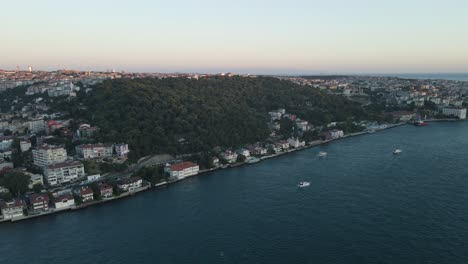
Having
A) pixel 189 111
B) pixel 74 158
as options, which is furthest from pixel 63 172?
pixel 189 111

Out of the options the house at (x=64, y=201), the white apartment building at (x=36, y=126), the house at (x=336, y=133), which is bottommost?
the house at (x=64, y=201)

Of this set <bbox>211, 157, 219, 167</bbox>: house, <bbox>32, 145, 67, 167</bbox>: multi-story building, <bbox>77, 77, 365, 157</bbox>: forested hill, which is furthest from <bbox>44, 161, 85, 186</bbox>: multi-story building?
<bbox>211, 157, 219, 167</bbox>: house

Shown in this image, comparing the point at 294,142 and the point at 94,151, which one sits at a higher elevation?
the point at 94,151

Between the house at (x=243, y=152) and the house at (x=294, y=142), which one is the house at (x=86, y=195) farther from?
the house at (x=294, y=142)

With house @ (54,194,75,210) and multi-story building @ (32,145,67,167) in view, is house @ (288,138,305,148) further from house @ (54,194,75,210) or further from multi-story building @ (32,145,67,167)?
house @ (54,194,75,210)

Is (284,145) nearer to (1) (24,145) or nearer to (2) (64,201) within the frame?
(2) (64,201)

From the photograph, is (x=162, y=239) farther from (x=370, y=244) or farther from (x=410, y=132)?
(x=410, y=132)

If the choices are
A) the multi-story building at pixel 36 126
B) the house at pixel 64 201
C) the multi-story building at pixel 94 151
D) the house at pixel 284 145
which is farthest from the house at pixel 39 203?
the house at pixel 284 145
